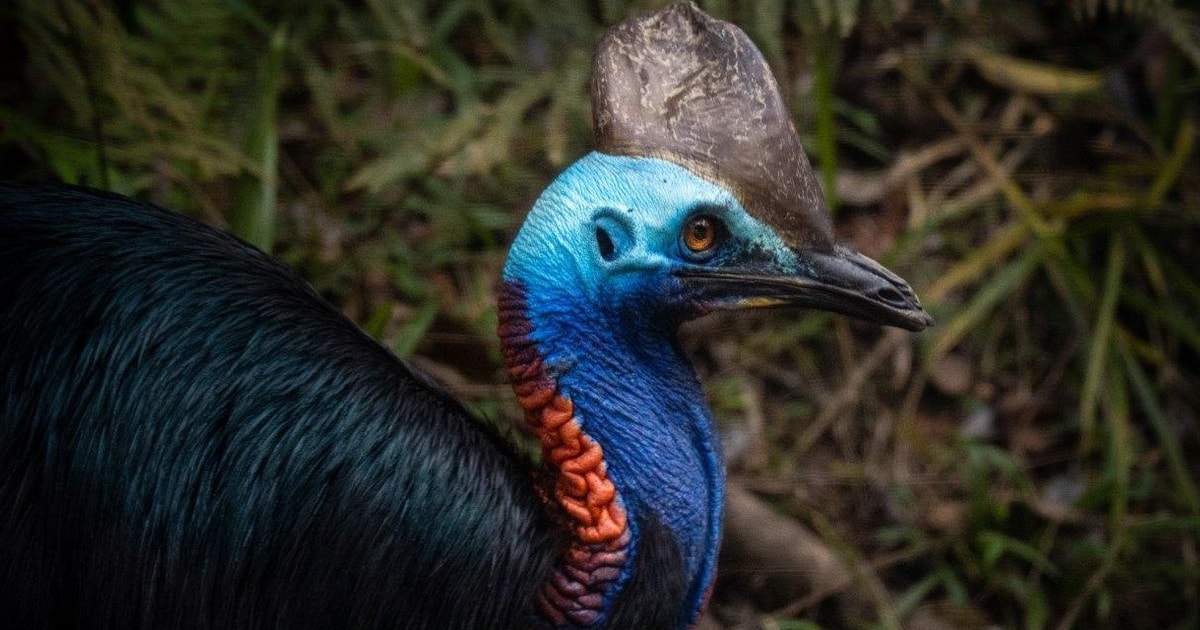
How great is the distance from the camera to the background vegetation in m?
3.35

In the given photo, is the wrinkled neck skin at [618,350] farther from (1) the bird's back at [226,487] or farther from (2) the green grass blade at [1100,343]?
(2) the green grass blade at [1100,343]

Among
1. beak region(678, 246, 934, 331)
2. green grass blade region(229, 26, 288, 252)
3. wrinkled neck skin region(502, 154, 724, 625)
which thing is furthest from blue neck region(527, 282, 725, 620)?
green grass blade region(229, 26, 288, 252)

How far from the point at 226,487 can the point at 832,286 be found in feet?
2.92

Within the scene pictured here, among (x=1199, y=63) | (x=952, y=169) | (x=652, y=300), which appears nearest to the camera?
(x=652, y=300)

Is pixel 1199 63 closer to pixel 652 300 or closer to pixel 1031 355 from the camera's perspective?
pixel 1031 355

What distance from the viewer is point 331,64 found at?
4160 mm

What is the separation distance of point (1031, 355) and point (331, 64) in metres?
2.09

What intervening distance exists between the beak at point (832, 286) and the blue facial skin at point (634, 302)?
2 centimetres

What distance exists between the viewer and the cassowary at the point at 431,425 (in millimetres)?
2092

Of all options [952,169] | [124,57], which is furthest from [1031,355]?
[124,57]

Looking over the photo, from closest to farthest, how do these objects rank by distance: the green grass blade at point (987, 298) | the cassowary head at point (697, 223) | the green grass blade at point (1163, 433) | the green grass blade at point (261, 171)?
1. the cassowary head at point (697, 223)
2. the green grass blade at point (261, 171)
3. the green grass blade at point (1163, 433)
4. the green grass blade at point (987, 298)

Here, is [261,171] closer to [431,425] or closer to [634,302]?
[431,425]

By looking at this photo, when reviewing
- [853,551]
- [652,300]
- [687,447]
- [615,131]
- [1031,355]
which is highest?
[615,131]

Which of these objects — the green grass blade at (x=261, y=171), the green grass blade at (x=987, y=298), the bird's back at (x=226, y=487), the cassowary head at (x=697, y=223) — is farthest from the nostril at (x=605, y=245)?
the green grass blade at (x=987, y=298)
